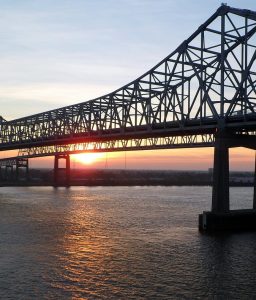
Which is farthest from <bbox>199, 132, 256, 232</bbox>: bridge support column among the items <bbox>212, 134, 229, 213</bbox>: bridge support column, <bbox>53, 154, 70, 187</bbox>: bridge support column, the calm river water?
<bbox>53, 154, 70, 187</bbox>: bridge support column

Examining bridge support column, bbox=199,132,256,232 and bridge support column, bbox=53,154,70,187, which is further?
bridge support column, bbox=53,154,70,187

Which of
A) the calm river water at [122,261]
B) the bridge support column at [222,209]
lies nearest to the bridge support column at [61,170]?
the calm river water at [122,261]

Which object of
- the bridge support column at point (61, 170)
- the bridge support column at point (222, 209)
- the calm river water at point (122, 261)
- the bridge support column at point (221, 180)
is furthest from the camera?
the bridge support column at point (61, 170)

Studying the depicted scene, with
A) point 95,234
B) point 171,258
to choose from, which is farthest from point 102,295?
point 95,234

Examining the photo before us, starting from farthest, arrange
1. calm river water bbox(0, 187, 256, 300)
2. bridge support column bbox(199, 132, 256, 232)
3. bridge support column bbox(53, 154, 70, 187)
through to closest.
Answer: bridge support column bbox(53, 154, 70, 187) < bridge support column bbox(199, 132, 256, 232) < calm river water bbox(0, 187, 256, 300)

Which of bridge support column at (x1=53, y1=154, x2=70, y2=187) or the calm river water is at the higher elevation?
bridge support column at (x1=53, y1=154, x2=70, y2=187)

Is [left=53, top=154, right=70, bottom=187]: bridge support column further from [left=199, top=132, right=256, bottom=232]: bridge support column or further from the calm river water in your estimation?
[left=199, top=132, right=256, bottom=232]: bridge support column

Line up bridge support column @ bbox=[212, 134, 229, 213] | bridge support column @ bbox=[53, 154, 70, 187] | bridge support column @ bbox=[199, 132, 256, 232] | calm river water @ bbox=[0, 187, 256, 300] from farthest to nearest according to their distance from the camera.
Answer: bridge support column @ bbox=[53, 154, 70, 187]
bridge support column @ bbox=[212, 134, 229, 213]
bridge support column @ bbox=[199, 132, 256, 232]
calm river water @ bbox=[0, 187, 256, 300]

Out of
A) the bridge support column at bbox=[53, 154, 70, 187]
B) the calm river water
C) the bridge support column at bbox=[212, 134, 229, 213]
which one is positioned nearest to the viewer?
the calm river water

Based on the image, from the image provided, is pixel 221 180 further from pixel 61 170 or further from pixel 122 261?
pixel 61 170

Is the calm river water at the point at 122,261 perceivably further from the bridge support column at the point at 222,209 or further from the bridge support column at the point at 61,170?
the bridge support column at the point at 61,170

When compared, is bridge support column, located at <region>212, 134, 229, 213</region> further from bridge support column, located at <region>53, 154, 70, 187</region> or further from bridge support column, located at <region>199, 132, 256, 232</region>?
bridge support column, located at <region>53, 154, 70, 187</region>

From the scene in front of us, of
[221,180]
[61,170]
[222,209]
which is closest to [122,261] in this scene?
[222,209]

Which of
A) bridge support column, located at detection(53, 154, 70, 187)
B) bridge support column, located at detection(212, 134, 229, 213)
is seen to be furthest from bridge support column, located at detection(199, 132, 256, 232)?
bridge support column, located at detection(53, 154, 70, 187)
